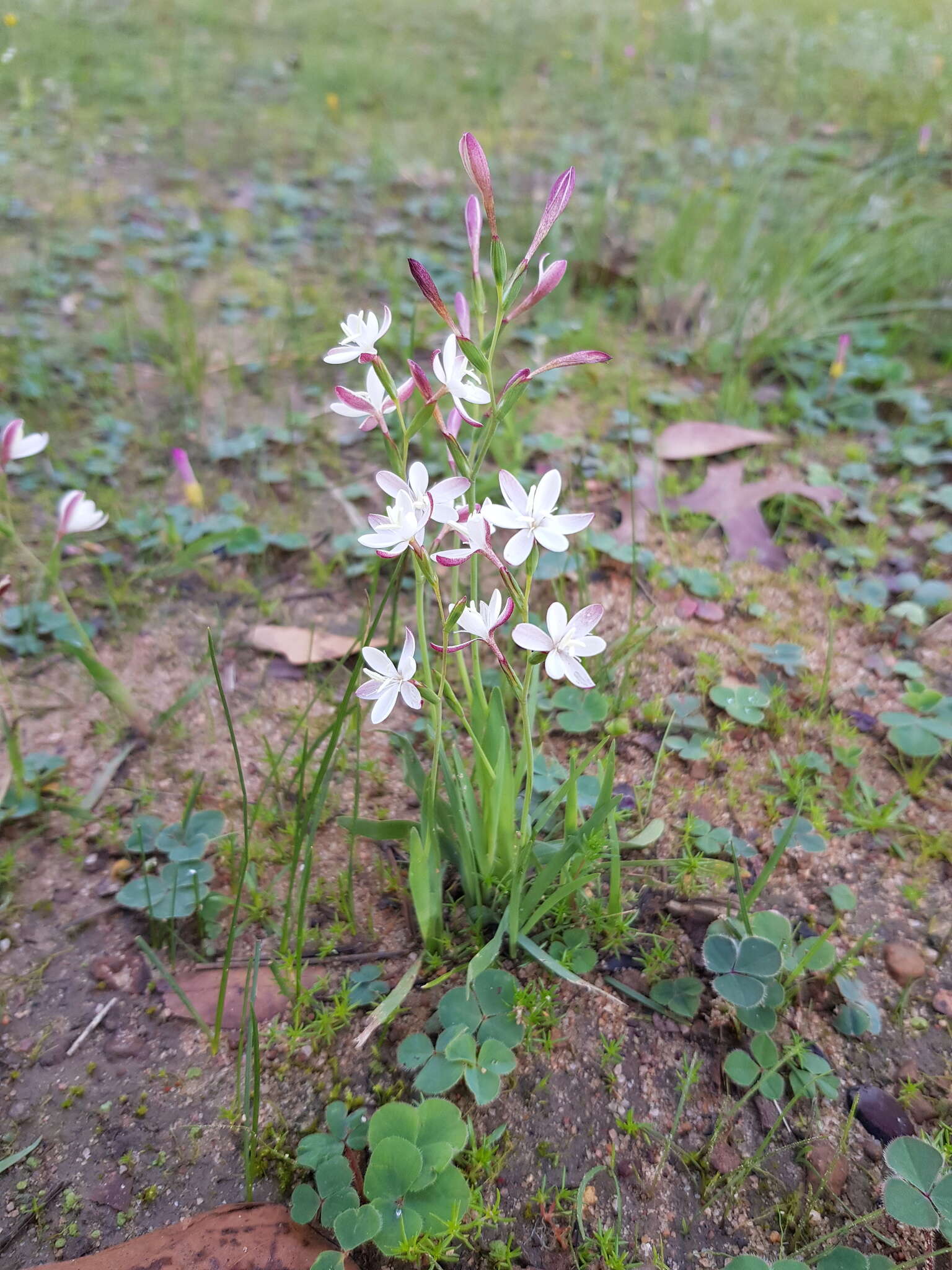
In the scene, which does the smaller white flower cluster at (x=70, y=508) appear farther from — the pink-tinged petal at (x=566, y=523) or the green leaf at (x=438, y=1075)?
the green leaf at (x=438, y=1075)

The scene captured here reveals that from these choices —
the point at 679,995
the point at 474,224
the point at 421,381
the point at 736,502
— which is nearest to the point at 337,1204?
the point at 679,995

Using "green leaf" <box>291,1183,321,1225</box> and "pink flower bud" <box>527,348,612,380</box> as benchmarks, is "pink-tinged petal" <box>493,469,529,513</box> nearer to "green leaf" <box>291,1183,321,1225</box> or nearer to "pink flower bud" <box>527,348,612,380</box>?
"pink flower bud" <box>527,348,612,380</box>

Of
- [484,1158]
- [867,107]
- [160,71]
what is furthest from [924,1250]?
[160,71]

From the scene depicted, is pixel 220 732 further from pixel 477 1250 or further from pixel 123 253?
pixel 123 253

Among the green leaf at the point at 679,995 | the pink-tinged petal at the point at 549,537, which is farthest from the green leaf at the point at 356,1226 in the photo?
the pink-tinged petal at the point at 549,537

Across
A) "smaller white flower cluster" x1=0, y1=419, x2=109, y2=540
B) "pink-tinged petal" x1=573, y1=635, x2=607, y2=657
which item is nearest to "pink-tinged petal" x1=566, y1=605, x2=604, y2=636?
"pink-tinged petal" x1=573, y1=635, x2=607, y2=657
